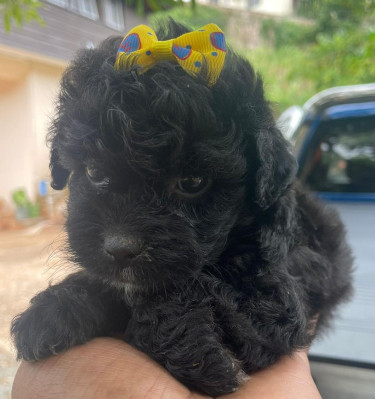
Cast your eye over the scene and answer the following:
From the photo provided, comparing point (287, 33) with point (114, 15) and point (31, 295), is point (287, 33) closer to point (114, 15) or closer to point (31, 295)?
point (114, 15)

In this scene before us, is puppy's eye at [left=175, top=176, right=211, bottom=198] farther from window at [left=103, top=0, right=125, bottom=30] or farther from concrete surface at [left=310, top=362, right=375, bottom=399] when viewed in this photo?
window at [left=103, top=0, right=125, bottom=30]

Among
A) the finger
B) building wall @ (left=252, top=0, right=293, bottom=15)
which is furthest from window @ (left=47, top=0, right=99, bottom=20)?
building wall @ (left=252, top=0, right=293, bottom=15)

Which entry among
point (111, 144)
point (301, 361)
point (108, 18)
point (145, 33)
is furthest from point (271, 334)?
point (108, 18)

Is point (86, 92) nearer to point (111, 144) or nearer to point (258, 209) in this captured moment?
point (111, 144)

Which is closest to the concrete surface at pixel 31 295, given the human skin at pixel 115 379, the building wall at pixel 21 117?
the human skin at pixel 115 379

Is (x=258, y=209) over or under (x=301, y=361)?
over

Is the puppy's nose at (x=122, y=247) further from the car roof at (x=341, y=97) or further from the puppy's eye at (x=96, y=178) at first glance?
the car roof at (x=341, y=97)

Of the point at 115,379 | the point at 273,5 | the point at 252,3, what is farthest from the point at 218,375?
the point at 273,5
